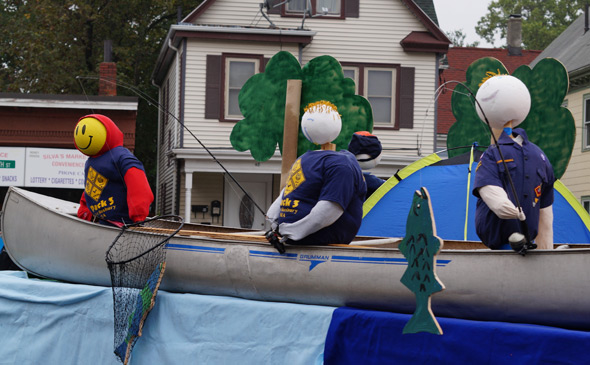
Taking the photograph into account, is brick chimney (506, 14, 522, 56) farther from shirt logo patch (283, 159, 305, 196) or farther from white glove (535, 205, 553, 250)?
white glove (535, 205, 553, 250)

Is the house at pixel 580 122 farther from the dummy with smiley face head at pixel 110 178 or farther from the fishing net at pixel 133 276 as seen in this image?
the fishing net at pixel 133 276

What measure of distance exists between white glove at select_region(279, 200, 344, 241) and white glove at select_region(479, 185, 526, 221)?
2.96 ft

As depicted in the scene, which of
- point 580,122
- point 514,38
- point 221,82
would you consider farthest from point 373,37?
point 514,38

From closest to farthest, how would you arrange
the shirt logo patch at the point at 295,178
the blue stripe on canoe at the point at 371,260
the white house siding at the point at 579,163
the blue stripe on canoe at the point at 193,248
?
the blue stripe on canoe at the point at 371,260
the shirt logo patch at the point at 295,178
the blue stripe on canoe at the point at 193,248
the white house siding at the point at 579,163

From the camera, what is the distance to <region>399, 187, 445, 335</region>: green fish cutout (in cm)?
374

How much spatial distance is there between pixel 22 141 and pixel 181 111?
3764mm

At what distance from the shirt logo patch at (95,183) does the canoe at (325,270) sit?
0.95 feet

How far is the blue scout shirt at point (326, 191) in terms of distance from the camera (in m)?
4.69

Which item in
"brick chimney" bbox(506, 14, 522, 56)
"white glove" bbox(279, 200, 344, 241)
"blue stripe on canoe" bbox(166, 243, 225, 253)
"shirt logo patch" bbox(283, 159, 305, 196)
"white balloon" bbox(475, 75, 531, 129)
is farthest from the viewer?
"brick chimney" bbox(506, 14, 522, 56)

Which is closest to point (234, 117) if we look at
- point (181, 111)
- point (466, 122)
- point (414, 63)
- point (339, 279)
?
point (181, 111)

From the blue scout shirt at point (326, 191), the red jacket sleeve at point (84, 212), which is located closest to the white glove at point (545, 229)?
the blue scout shirt at point (326, 191)

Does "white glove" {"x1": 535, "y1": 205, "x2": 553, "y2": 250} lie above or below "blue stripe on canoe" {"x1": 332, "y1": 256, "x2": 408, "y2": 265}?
above

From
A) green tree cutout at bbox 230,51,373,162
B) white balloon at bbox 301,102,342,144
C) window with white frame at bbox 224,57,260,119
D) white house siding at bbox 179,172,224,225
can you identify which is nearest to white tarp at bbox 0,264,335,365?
white balloon at bbox 301,102,342,144

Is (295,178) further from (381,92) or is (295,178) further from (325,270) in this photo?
(381,92)
